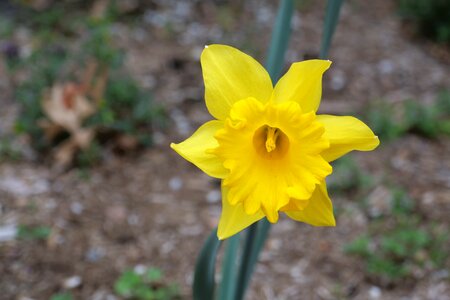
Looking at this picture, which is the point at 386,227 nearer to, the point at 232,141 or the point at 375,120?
the point at 375,120

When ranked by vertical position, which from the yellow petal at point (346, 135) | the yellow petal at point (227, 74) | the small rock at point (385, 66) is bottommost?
the small rock at point (385, 66)

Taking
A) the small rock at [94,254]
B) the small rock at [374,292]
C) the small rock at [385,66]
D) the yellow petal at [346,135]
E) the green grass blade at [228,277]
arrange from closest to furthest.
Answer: the yellow petal at [346,135] < the green grass blade at [228,277] < the small rock at [374,292] < the small rock at [94,254] < the small rock at [385,66]

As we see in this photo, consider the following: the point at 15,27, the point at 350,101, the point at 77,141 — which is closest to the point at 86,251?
the point at 77,141

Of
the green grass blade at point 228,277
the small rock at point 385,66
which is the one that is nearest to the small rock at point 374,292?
the green grass blade at point 228,277

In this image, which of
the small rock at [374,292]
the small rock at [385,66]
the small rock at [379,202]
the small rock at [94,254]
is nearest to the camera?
the small rock at [374,292]

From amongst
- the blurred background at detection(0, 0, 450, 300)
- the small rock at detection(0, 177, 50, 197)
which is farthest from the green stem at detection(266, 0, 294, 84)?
the small rock at detection(0, 177, 50, 197)

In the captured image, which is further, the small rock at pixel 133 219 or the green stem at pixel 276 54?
the small rock at pixel 133 219

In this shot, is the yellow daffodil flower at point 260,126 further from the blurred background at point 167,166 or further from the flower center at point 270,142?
the blurred background at point 167,166
